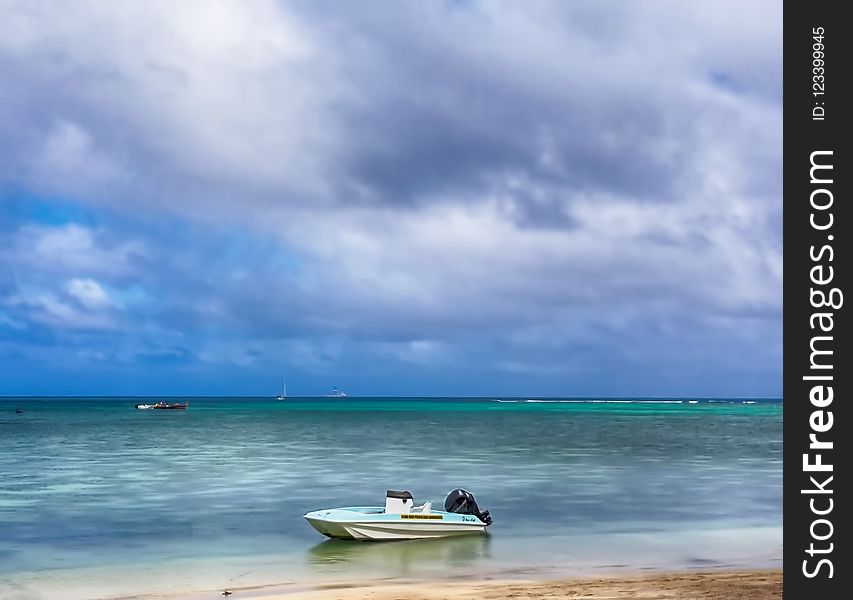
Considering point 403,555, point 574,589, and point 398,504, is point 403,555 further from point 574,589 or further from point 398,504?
Result: point 574,589

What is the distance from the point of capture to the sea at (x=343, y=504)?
25.2 metres

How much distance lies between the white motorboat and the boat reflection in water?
0.86ft

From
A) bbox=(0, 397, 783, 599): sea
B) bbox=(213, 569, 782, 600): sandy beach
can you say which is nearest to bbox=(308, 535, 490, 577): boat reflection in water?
bbox=(0, 397, 783, 599): sea

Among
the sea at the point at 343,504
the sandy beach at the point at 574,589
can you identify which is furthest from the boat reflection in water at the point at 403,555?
the sandy beach at the point at 574,589

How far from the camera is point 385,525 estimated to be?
29516 millimetres

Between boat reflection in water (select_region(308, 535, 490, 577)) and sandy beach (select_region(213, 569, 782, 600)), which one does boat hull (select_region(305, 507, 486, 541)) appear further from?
sandy beach (select_region(213, 569, 782, 600))

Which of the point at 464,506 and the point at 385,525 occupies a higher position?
the point at 464,506

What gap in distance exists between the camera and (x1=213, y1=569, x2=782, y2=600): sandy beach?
2002 centimetres

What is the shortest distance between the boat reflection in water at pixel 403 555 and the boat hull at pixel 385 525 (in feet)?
0.74

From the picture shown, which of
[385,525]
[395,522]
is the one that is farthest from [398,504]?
[385,525]

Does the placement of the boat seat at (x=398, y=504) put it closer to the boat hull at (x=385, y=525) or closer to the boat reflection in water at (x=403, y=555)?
the boat hull at (x=385, y=525)

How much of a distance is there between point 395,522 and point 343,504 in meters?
10.3

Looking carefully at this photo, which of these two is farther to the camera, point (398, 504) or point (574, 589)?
point (398, 504)
